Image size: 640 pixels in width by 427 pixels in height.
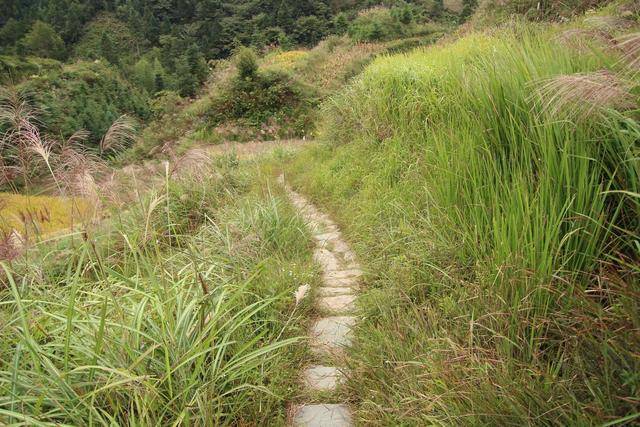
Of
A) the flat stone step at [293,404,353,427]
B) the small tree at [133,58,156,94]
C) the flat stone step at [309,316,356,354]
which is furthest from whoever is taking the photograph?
the small tree at [133,58,156,94]

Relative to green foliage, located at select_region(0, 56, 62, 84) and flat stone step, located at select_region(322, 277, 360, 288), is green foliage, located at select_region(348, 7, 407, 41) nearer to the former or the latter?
green foliage, located at select_region(0, 56, 62, 84)

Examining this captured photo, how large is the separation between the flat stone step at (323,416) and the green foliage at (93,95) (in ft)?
60.5

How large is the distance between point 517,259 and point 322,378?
117cm

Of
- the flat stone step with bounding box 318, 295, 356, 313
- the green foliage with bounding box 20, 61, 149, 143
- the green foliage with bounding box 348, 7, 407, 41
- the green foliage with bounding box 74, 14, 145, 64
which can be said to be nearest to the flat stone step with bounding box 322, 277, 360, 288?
the flat stone step with bounding box 318, 295, 356, 313

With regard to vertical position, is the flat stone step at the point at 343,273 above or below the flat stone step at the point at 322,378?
below

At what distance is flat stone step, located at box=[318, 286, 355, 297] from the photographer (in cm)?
337

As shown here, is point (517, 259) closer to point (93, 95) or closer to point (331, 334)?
point (331, 334)

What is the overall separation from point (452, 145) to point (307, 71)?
1534cm

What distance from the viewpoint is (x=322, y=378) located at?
2.46 metres

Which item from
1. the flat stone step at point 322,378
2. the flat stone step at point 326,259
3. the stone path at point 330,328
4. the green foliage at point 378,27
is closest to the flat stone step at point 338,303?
the stone path at point 330,328

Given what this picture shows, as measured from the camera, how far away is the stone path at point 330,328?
7.27ft

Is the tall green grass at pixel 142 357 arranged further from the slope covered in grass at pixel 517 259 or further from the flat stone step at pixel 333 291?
the slope covered in grass at pixel 517 259

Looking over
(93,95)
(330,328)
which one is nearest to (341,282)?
(330,328)

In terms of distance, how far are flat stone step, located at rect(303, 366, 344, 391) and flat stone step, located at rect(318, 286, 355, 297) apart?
0.84 metres
